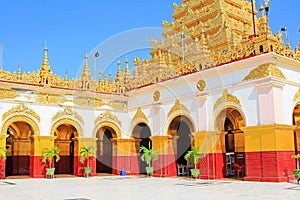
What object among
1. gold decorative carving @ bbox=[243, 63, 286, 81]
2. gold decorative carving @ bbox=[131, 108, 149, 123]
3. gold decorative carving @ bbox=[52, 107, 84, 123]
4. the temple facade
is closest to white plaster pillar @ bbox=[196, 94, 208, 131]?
the temple facade

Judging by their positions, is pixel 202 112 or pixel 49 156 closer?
pixel 202 112

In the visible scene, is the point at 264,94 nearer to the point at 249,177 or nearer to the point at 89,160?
the point at 249,177

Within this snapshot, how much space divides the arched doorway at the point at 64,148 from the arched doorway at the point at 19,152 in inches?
61.4

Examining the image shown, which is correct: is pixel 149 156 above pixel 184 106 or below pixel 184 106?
below

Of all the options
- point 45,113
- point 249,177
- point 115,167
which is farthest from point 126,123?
point 249,177

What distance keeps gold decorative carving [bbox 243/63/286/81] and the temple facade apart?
34 millimetres

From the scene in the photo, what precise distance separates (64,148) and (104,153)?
2212 mm

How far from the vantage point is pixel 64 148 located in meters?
20.5

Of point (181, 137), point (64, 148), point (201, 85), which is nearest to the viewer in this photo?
point (201, 85)

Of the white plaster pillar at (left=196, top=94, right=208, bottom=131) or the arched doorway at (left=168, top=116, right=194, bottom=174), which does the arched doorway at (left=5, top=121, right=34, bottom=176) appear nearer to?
the arched doorway at (left=168, top=116, right=194, bottom=174)

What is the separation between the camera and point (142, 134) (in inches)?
766

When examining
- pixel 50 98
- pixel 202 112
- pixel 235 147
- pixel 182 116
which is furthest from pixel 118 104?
pixel 235 147

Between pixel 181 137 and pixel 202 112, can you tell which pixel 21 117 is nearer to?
pixel 181 137

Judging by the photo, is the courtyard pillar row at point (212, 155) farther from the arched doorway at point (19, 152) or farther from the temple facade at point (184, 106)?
the arched doorway at point (19, 152)
